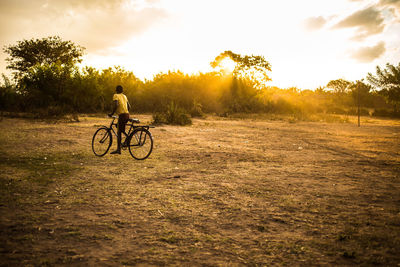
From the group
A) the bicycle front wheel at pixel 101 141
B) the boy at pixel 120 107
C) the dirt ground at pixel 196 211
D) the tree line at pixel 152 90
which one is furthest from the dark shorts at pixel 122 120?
the tree line at pixel 152 90

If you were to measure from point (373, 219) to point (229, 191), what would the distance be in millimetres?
2271

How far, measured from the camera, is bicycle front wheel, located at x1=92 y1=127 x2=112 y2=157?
781cm

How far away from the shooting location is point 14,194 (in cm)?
448

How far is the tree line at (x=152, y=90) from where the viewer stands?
73.0ft

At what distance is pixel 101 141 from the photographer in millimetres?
7922

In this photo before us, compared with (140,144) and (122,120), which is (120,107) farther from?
(140,144)

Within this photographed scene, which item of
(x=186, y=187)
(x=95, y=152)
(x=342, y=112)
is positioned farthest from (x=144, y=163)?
(x=342, y=112)

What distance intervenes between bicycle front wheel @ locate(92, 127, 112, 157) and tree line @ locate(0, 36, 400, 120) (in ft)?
31.8

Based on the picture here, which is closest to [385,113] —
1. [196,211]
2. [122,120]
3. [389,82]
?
[389,82]

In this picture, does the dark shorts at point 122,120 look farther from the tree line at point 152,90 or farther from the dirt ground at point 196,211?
the tree line at point 152,90

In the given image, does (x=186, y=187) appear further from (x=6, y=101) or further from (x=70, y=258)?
(x=6, y=101)

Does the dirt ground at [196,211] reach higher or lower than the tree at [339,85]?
lower

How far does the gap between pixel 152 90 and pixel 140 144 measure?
2308 cm

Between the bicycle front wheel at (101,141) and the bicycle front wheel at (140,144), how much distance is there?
0.74 m
